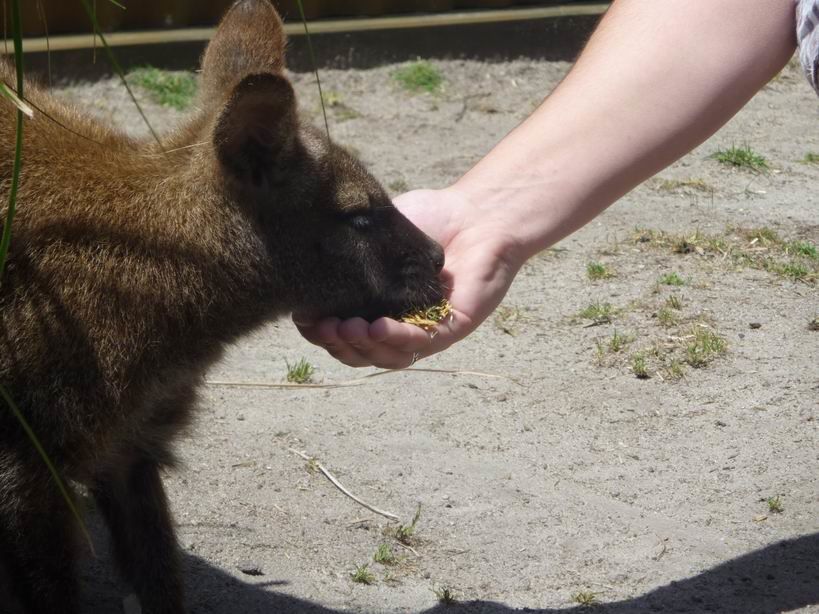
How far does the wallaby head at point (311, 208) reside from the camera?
3479 millimetres

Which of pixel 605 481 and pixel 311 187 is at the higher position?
pixel 311 187

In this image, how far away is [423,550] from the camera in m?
4.05

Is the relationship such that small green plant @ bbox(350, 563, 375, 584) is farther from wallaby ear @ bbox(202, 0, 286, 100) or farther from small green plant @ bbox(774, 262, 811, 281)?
small green plant @ bbox(774, 262, 811, 281)

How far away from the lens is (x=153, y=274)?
3.42 metres

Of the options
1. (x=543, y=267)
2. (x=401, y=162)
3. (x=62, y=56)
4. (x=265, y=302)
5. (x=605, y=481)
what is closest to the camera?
(x=265, y=302)

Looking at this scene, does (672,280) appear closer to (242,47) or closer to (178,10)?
(242,47)

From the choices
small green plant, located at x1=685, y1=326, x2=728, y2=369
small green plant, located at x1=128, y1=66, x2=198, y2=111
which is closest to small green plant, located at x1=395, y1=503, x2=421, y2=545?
small green plant, located at x1=685, y1=326, x2=728, y2=369

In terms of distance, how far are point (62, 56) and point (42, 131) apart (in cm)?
478

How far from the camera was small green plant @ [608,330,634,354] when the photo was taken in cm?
515

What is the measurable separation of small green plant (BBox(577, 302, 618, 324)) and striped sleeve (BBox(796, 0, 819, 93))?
6.91 ft

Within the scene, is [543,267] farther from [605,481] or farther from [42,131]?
[42,131]

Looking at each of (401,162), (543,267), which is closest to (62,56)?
(401,162)

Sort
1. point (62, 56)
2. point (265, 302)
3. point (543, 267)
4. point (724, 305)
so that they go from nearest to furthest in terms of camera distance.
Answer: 1. point (265, 302)
2. point (724, 305)
3. point (543, 267)
4. point (62, 56)

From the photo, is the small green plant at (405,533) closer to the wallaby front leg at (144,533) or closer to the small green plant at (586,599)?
the small green plant at (586,599)
